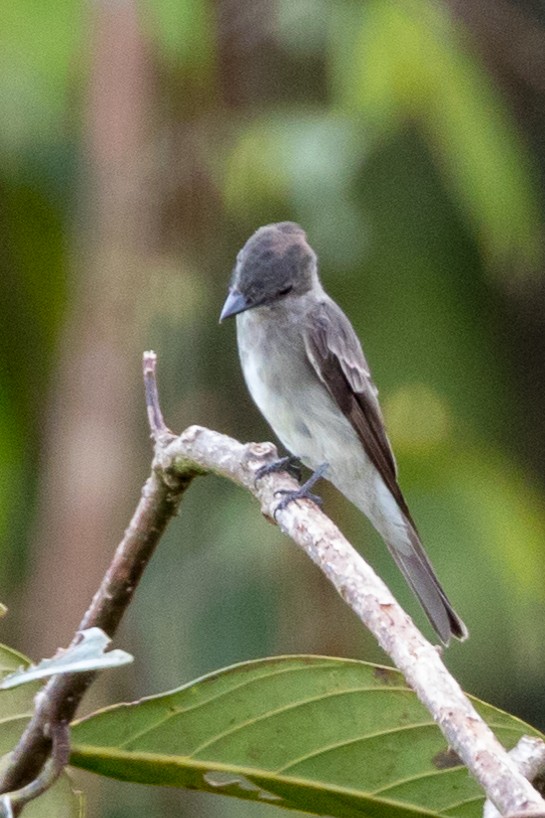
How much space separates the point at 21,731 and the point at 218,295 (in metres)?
2.97

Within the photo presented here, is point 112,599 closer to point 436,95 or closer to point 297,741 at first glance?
point 297,741

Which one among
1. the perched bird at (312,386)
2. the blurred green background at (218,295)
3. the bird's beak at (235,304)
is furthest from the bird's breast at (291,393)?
the blurred green background at (218,295)

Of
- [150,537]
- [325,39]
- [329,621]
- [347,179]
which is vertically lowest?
[329,621]

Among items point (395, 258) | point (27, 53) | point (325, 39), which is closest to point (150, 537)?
point (27, 53)

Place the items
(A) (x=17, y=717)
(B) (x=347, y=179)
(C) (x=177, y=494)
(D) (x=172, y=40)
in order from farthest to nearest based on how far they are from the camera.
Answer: (B) (x=347, y=179)
(D) (x=172, y=40)
(C) (x=177, y=494)
(A) (x=17, y=717)

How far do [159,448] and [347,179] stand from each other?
2.03m

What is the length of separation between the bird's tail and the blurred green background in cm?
49

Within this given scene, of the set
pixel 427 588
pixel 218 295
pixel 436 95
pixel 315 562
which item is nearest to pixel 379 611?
pixel 315 562

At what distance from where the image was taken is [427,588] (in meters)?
2.89

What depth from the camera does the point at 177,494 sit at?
169cm

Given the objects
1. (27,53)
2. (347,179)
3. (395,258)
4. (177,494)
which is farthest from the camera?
(395,258)

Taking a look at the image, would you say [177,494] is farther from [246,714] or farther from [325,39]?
[325,39]

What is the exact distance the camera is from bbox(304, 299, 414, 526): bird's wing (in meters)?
3.01

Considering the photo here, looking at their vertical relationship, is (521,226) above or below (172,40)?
below
